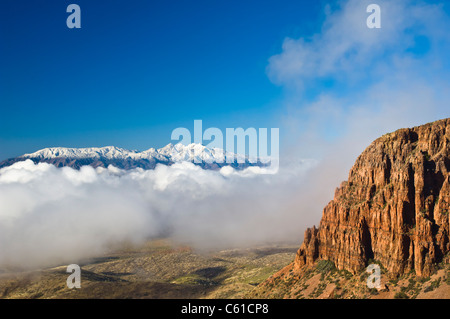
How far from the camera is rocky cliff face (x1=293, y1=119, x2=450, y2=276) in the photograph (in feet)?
284

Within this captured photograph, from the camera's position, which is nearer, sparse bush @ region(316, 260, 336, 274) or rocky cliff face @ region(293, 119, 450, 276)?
rocky cliff face @ region(293, 119, 450, 276)

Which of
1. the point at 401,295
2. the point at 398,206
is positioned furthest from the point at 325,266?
the point at 398,206

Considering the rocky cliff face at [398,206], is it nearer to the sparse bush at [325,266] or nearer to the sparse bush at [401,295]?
the sparse bush at [325,266]

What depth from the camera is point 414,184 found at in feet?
300

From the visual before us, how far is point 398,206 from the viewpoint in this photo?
9056 cm

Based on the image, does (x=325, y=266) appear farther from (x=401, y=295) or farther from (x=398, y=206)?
(x=398, y=206)

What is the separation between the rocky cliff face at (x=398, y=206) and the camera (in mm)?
86438

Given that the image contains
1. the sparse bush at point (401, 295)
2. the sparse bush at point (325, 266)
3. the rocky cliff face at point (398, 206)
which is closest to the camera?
the sparse bush at point (401, 295)

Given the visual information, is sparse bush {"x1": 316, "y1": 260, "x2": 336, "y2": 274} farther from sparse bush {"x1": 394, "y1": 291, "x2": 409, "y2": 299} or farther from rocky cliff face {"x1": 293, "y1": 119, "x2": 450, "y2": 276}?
sparse bush {"x1": 394, "y1": 291, "x2": 409, "y2": 299}

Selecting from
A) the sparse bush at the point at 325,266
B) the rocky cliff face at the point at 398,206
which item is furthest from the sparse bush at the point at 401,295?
the sparse bush at the point at 325,266

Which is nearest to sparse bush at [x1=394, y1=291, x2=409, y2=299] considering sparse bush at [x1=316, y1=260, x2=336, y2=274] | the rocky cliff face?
the rocky cliff face

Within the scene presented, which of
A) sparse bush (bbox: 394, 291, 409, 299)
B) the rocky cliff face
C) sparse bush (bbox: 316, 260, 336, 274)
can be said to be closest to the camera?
sparse bush (bbox: 394, 291, 409, 299)

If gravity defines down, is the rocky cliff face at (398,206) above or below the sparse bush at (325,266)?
above
